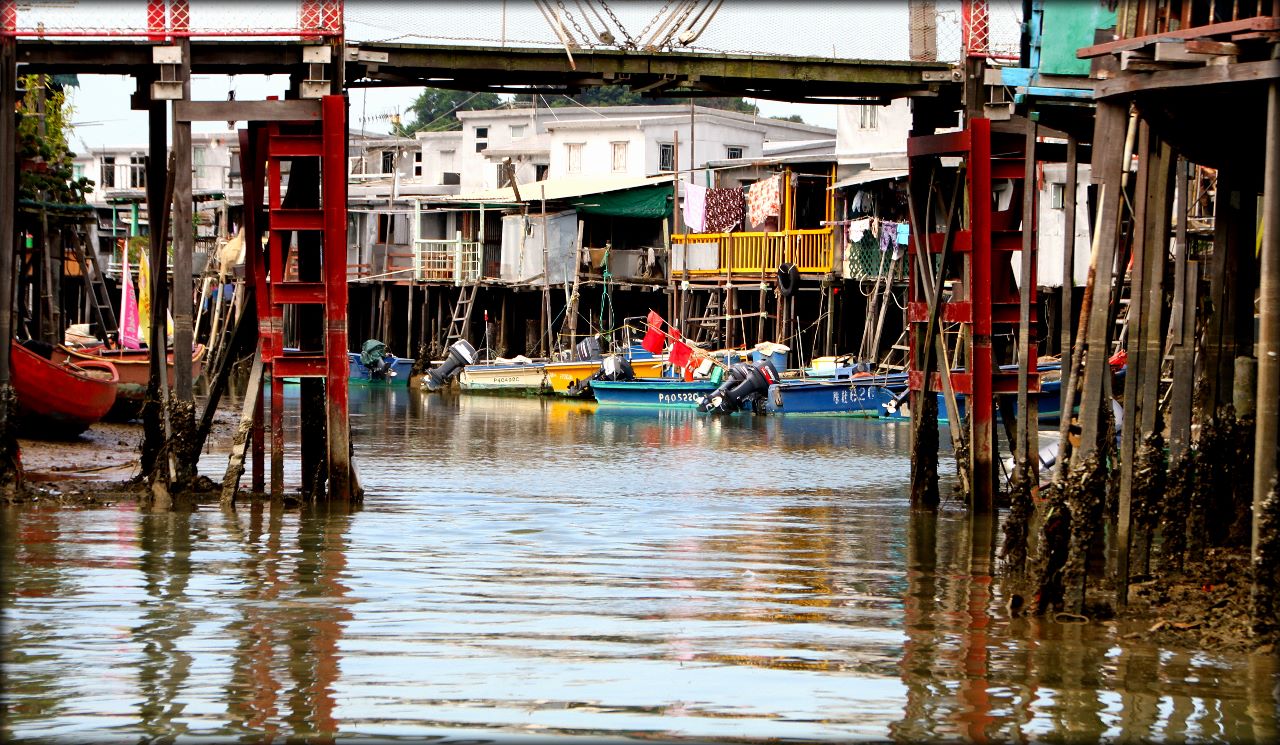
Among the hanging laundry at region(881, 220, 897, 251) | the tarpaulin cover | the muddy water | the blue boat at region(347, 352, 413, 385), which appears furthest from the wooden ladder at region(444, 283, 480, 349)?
the muddy water

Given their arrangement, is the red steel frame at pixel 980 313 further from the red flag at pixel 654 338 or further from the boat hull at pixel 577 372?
the boat hull at pixel 577 372

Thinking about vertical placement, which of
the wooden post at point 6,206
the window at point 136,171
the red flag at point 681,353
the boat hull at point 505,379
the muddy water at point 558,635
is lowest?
the muddy water at point 558,635

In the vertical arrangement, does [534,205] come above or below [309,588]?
above

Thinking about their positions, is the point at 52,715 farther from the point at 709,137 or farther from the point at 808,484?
the point at 709,137

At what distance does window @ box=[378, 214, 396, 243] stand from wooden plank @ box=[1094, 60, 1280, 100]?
46.0m

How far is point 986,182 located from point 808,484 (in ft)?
22.6

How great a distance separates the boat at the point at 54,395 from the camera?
886 inches

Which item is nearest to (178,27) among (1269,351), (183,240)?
(183,240)

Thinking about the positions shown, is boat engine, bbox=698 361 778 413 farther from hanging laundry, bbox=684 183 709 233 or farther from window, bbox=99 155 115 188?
window, bbox=99 155 115 188

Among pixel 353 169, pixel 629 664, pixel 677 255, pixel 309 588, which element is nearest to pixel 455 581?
pixel 309 588

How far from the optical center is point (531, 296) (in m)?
52.6

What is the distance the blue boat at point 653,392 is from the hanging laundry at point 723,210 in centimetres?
567

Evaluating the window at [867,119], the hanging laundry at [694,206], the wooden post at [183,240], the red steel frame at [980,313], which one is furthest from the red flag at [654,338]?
the wooden post at [183,240]

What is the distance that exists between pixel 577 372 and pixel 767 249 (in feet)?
20.3
